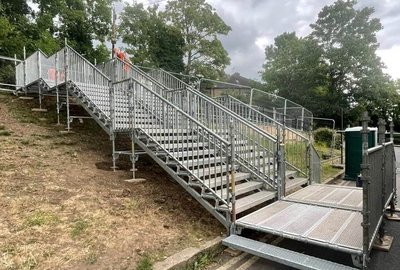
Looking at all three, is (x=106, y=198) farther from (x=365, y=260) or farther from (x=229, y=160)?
(x=365, y=260)

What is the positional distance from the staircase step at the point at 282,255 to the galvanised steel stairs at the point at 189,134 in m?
0.30

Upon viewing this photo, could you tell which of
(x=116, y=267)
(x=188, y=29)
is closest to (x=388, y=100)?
(x=188, y=29)

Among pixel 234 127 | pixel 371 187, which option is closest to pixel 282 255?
pixel 371 187

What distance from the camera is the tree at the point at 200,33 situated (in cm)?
2694

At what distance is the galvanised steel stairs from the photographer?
14.7ft

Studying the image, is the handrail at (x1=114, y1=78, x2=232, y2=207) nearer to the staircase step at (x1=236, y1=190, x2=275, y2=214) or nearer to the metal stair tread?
the metal stair tread

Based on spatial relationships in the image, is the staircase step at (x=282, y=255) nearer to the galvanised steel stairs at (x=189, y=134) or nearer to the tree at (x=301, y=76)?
the galvanised steel stairs at (x=189, y=134)

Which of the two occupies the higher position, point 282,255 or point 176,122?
point 176,122

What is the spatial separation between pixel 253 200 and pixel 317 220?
1.03 metres

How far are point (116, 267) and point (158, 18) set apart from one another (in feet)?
93.7

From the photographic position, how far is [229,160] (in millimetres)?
4176

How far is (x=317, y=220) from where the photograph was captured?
3.92 meters

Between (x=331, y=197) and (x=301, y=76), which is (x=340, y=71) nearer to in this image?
(x=301, y=76)

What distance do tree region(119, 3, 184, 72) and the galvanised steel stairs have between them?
1885cm
